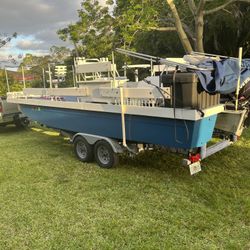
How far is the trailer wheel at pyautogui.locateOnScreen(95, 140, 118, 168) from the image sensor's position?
19.1 feet

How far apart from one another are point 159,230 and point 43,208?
1646 mm

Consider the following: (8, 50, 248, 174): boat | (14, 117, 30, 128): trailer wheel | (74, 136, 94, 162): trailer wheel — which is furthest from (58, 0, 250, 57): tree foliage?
(74, 136, 94, 162): trailer wheel

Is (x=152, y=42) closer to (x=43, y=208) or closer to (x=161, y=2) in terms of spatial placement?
(x=161, y=2)

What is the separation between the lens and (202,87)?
4.41 metres

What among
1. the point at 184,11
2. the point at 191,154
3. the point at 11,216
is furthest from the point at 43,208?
the point at 184,11

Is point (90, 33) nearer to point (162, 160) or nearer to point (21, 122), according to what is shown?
point (21, 122)

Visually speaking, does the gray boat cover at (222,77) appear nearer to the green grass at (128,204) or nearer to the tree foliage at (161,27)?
the green grass at (128,204)

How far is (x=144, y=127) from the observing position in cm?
511

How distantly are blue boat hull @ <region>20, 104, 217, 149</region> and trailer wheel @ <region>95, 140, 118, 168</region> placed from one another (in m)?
0.19

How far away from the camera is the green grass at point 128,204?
143 inches

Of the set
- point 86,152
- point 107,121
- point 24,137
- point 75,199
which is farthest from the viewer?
point 24,137

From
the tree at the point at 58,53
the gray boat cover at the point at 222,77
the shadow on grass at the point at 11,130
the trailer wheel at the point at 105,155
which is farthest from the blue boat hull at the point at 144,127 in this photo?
the tree at the point at 58,53

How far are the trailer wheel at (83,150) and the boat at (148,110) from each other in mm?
145

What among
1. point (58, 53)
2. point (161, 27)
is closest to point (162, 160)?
point (161, 27)
